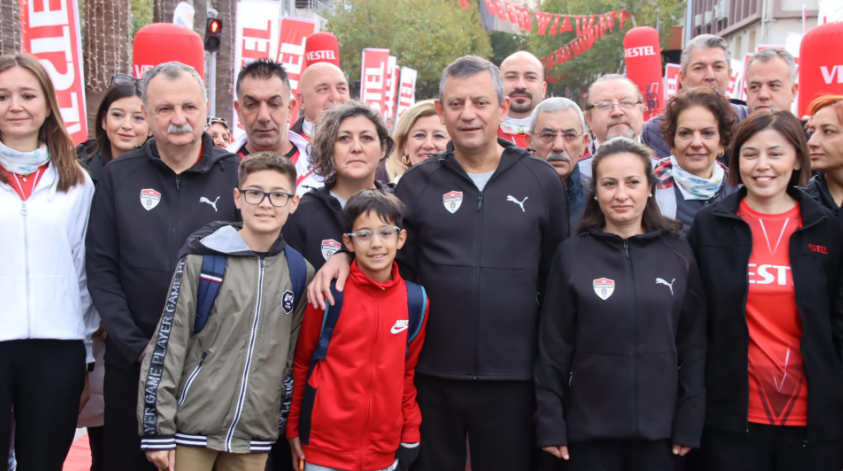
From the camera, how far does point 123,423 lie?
3510mm

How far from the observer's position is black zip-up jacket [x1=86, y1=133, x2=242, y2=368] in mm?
3510

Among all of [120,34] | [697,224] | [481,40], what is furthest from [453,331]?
[481,40]

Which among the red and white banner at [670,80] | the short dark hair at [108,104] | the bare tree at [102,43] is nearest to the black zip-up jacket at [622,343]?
the short dark hair at [108,104]

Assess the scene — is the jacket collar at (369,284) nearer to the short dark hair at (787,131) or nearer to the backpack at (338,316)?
the backpack at (338,316)

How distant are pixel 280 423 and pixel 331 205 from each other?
1.09m

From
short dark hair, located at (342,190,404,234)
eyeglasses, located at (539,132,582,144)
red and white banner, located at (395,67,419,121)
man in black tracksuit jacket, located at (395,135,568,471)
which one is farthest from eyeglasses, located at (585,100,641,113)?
red and white banner, located at (395,67,419,121)

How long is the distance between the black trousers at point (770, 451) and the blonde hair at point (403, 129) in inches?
107

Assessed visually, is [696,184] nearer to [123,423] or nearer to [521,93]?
[521,93]

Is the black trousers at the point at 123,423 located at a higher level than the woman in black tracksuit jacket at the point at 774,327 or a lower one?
lower

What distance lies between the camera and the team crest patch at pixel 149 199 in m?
3.58

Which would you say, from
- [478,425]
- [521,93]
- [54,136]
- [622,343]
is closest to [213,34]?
[521,93]

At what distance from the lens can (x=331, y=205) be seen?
3.71m

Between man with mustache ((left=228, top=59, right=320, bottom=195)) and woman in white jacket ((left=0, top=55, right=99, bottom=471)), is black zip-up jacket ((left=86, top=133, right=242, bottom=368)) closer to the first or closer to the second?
woman in white jacket ((left=0, top=55, right=99, bottom=471))

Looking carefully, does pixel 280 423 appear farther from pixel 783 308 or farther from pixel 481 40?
pixel 481 40
